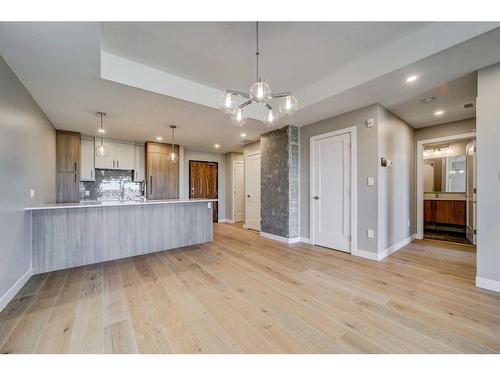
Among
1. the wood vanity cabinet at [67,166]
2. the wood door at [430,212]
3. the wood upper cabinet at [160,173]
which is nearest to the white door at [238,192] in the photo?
the wood upper cabinet at [160,173]

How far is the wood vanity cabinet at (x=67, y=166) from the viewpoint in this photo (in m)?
4.34

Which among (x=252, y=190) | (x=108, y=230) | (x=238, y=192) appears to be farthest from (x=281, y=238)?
(x=108, y=230)

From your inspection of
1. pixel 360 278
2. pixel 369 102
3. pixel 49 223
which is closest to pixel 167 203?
pixel 49 223

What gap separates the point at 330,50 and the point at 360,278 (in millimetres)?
2702

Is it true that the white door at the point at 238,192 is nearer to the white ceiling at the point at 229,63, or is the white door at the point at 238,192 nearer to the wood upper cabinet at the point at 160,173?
the wood upper cabinet at the point at 160,173

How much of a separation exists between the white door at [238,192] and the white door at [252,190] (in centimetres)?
109

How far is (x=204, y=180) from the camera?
267 inches

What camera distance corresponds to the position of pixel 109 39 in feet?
6.89

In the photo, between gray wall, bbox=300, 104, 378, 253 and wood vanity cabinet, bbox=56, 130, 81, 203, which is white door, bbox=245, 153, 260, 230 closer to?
gray wall, bbox=300, 104, 378, 253

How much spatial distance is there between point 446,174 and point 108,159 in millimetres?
8902

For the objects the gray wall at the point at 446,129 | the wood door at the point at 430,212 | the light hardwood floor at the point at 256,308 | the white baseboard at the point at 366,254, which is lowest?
the light hardwood floor at the point at 256,308

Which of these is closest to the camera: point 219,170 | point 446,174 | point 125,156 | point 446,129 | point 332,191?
point 332,191

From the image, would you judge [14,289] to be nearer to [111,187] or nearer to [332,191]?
[111,187]
